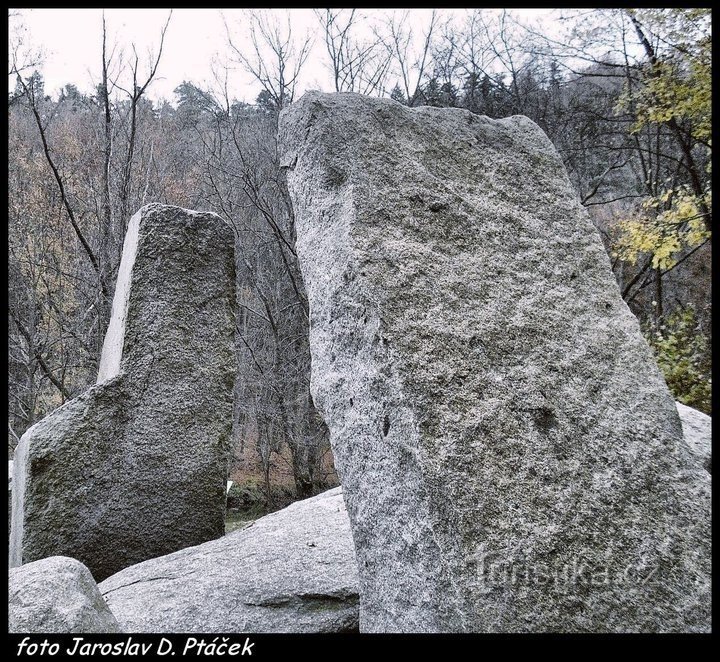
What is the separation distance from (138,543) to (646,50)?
7933mm

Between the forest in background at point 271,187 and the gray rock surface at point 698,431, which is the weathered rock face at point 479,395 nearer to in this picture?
the gray rock surface at point 698,431

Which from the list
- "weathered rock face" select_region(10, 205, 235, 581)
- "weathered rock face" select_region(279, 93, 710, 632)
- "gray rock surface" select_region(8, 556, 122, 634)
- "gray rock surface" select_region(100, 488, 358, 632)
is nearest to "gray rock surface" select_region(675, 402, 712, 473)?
"weathered rock face" select_region(279, 93, 710, 632)

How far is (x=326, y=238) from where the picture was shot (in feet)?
6.29

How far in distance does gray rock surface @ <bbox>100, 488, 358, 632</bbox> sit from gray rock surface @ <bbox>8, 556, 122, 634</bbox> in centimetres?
41

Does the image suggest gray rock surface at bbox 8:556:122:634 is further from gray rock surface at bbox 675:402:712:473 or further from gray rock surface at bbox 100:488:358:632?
gray rock surface at bbox 675:402:712:473

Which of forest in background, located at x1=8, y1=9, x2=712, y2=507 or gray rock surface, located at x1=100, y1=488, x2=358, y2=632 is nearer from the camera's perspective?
gray rock surface, located at x1=100, y1=488, x2=358, y2=632

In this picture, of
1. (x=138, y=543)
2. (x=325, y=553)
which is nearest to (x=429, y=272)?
(x=325, y=553)

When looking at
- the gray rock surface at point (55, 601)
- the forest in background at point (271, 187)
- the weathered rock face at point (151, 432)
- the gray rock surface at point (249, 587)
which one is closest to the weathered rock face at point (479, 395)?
the gray rock surface at point (249, 587)

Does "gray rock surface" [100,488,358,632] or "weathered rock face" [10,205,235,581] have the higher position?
"weathered rock face" [10,205,235,581]

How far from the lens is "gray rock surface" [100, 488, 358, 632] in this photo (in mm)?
2225

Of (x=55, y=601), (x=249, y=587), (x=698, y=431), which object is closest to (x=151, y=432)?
(x=249, y=587)

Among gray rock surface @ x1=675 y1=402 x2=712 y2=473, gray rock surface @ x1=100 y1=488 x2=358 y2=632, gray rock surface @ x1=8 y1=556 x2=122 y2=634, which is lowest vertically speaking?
gray rock surface @ x1=100 y1=488 x2=358 y2=632

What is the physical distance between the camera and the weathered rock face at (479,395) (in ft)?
4.89

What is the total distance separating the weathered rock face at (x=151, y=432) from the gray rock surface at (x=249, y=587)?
1.20 feet
